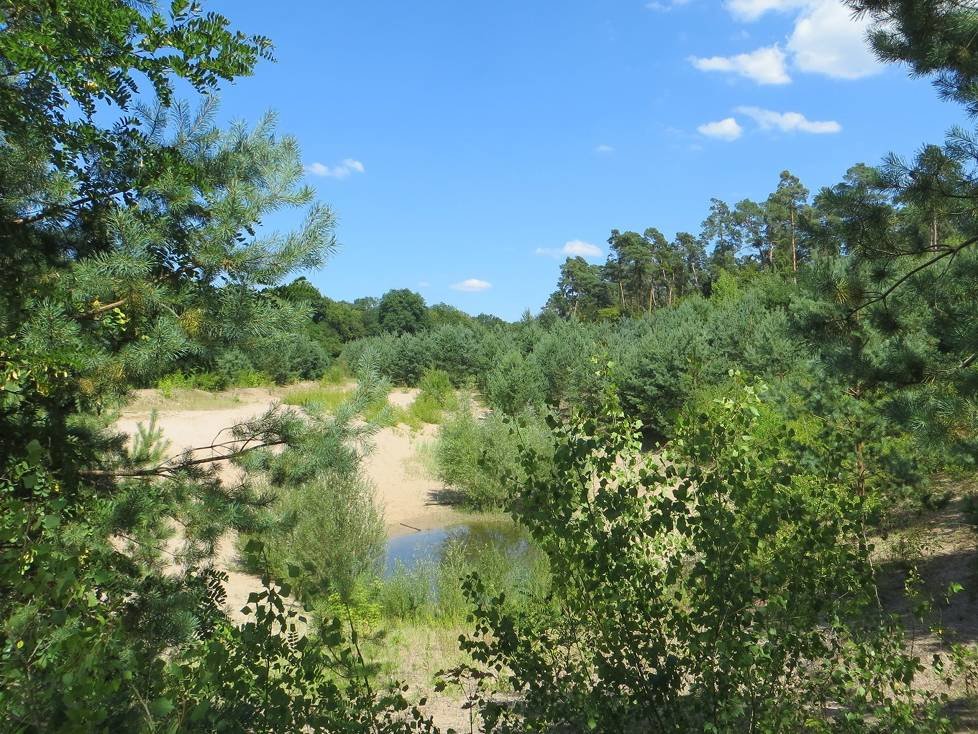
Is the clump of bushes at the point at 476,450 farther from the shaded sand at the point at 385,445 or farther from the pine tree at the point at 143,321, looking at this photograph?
the pine tree at the point at 143,321

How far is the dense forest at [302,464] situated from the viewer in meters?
2.37

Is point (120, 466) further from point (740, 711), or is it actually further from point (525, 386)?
point (525, 386)

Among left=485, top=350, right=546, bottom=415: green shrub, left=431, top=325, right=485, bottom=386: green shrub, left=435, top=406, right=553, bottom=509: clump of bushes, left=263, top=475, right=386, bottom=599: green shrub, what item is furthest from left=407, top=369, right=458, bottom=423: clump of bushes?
left=263, top=475, right=386, bottom=599: green shrub

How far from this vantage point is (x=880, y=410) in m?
5.34

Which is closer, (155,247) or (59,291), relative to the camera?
(59,291)

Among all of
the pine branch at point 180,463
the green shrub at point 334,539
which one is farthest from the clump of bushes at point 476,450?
the pine branch at point 180,463

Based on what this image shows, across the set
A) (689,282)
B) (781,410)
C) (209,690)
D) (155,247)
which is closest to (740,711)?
(209,690)

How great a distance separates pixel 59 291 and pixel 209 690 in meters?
1.83

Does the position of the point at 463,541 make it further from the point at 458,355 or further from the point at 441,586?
the point at 458,355

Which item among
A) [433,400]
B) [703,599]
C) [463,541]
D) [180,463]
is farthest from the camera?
[433,400]

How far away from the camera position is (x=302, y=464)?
3863mm

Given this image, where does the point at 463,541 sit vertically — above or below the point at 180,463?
below

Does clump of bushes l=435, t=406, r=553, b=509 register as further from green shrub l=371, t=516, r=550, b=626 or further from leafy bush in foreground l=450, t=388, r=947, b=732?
leafy bush in foreground l=450, t=388, r=947, b=732

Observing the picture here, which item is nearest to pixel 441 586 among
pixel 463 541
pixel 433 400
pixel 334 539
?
pixel 334 539
